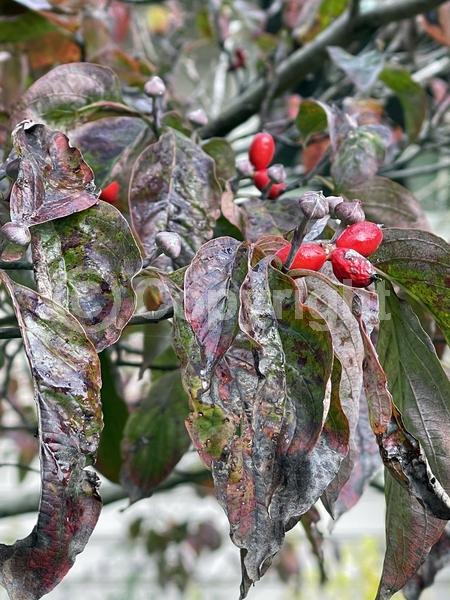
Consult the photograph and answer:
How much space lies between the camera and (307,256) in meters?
0.78

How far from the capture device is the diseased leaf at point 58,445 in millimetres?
676

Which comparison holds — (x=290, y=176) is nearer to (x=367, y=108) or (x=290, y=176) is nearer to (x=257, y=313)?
(x=367, y=108)

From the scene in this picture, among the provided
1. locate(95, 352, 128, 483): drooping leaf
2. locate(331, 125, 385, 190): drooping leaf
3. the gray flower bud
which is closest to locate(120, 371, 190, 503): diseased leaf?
locate(95, 352, 128, 483): drooping leaf

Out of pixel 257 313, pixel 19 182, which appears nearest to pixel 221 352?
pixel 257 313

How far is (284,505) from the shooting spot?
70 cm

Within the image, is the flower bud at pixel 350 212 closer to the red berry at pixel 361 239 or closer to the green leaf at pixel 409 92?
the red berry at pixel 361 239

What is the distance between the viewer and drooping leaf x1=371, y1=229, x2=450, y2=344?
0.84 m

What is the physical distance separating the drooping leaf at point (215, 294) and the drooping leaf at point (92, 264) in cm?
6

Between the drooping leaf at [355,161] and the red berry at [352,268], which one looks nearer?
the red berry at [352,268]

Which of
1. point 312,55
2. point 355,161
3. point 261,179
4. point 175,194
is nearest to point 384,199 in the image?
point 355,161

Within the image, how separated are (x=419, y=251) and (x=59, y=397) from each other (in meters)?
0.37

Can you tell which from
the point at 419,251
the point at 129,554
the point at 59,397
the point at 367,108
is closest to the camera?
the point at 59,397

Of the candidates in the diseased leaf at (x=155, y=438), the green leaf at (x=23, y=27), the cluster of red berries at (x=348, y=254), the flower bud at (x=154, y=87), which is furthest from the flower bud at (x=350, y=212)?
the green leaf at (x=23, y=27)

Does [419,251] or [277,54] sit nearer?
[419,251]
